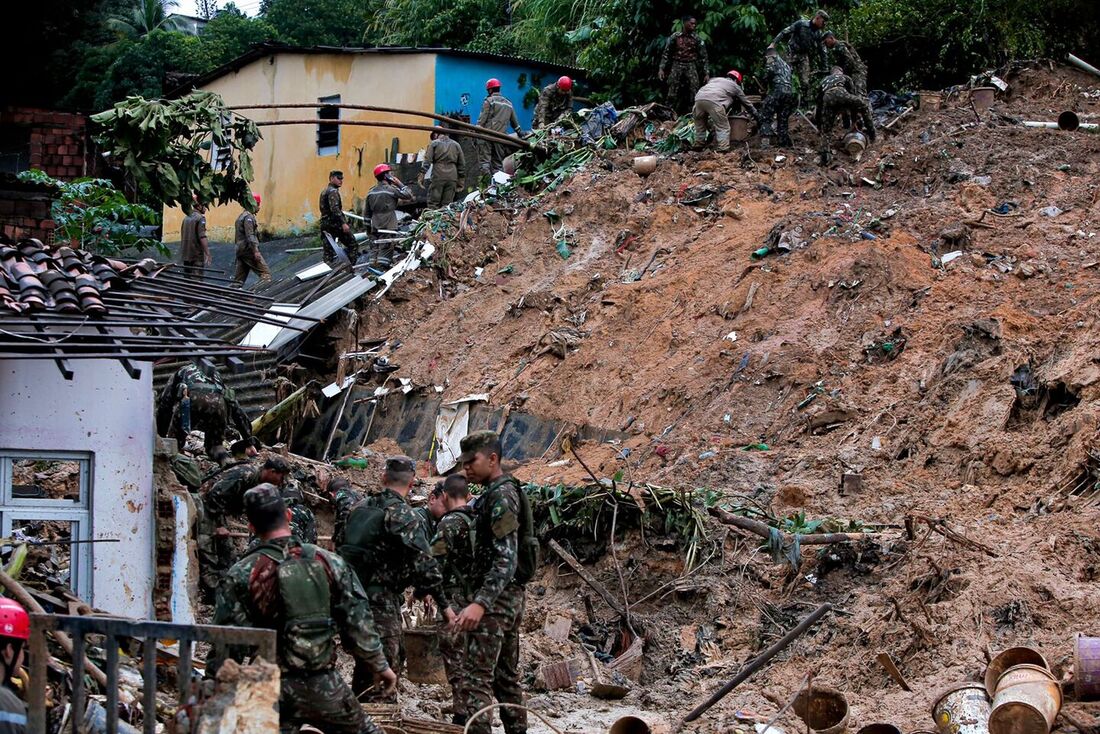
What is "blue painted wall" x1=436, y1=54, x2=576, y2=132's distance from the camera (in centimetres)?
2583

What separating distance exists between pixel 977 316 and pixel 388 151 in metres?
14.3

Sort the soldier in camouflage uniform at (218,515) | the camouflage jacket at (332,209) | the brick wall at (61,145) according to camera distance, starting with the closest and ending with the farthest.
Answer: the soldier in camouflage uniform at (218,515), the camouflage jacket at (332,209), the brick wall at (61,145)

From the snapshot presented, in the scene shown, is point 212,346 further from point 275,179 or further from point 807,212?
point 275,179

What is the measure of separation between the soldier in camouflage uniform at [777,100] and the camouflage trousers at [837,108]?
59 cm

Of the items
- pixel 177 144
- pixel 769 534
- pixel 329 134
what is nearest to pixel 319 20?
pixel 329 134

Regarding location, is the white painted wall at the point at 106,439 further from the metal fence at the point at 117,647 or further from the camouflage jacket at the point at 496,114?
the camouflage jacket at the point at 496,114

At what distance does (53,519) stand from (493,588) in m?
4.27

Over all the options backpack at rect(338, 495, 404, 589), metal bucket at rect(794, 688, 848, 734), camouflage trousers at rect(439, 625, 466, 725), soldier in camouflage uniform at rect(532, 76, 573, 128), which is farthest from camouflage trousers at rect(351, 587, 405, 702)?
soldier in camouflage uniform at rect(532, 76, 573, 128)

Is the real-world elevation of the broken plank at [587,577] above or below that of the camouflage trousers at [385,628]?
below

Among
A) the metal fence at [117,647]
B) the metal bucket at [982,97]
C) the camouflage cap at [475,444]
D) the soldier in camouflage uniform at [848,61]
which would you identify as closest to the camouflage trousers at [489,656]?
the camouflage cap at [475,444]

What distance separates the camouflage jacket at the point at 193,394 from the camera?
527 inches

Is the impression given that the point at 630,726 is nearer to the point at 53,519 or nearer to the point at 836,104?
the point at 53,519

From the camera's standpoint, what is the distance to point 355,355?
1833 centimetres

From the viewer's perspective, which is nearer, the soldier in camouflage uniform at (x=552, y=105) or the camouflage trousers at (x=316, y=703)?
the camouflage trousers at (x=316, y=703)
